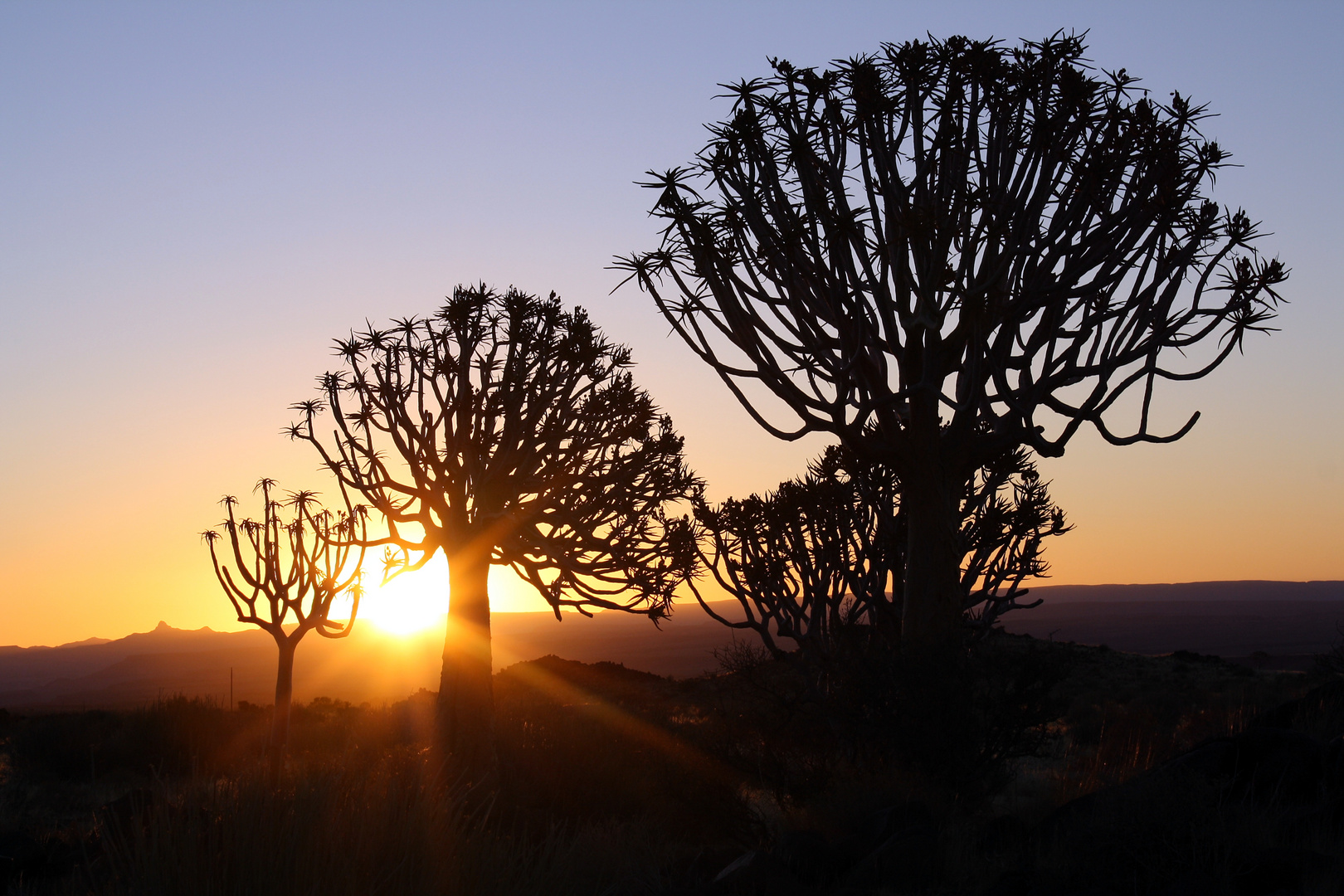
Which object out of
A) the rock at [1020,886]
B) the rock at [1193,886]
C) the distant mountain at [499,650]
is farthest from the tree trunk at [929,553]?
the distant mountain at [499,650]

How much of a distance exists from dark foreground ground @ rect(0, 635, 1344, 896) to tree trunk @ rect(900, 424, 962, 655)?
60 centimetres

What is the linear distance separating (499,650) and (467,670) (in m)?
124

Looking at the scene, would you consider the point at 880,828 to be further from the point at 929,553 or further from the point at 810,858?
the point at 929,553

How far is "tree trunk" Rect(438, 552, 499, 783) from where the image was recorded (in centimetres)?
1366

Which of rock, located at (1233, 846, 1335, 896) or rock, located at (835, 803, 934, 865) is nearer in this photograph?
rock, located at (1233, 846, 1335, 896)

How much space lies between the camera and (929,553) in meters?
8.94

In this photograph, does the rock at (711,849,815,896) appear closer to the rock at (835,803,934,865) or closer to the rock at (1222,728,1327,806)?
the rock at (835,803,934,865)

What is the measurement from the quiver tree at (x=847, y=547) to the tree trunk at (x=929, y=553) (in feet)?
3.44

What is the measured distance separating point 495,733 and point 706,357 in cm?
744

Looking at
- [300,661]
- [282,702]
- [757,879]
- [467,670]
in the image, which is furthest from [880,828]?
[300,661]

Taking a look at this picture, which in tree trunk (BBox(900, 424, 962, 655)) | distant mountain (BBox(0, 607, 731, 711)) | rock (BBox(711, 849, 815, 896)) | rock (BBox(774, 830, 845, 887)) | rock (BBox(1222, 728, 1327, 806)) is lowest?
distant mountain (BBox(0, 607, 731, 711))

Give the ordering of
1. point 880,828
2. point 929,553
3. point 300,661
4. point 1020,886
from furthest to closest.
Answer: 1. point 300,661
2. point 929,553
3. point 880,828
4. point 1020,886

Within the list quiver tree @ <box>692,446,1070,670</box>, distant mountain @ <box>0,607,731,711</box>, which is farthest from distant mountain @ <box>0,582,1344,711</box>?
quiver tree @ <box>692,446,1070,670</box>

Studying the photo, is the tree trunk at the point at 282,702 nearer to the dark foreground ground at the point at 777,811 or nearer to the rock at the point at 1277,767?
the dark foreground ground at the point at 777,811
